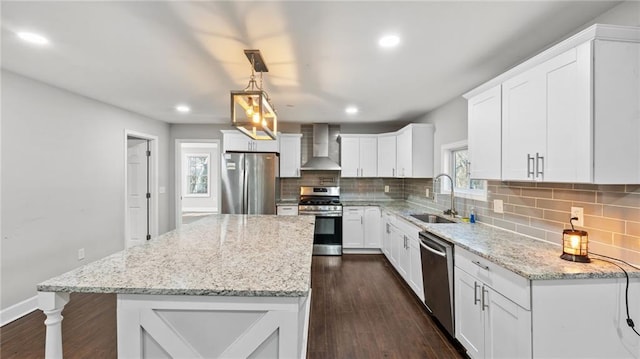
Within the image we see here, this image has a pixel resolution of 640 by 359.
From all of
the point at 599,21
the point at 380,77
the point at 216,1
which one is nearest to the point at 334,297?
the point at 380,77

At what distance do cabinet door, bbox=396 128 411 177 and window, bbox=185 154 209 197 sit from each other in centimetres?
598

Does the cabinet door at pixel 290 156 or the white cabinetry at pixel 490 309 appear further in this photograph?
the cabinet door at pixel 290 156

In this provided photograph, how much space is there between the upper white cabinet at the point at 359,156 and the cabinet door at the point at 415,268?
2.06 metres

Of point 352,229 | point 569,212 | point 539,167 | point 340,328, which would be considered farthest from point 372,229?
point 539,167

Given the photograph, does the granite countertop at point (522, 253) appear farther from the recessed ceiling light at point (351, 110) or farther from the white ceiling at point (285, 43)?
the recessed ceiling light at point (351, 110)

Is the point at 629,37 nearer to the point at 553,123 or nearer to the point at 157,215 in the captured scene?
the point at 553,123

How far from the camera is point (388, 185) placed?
5355 millimetres

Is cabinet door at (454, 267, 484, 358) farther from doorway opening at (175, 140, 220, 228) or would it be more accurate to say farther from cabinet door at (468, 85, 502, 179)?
doorway opening at (175, 140, 220, 228)

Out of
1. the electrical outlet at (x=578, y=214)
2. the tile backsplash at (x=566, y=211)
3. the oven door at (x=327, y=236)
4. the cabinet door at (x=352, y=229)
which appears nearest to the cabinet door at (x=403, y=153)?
the cabinet door at (x=352, y=229)

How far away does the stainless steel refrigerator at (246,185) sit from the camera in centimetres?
462

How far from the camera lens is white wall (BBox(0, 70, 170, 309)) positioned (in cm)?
261

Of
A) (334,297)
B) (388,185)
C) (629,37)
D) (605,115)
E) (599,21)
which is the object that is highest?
(599,21)

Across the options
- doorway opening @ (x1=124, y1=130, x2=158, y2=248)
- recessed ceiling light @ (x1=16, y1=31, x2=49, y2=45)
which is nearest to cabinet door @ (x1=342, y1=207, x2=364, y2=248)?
doorway opening @ (x1=124, y1=130, x2=158, y2=248)

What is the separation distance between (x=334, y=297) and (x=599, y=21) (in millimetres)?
3132
